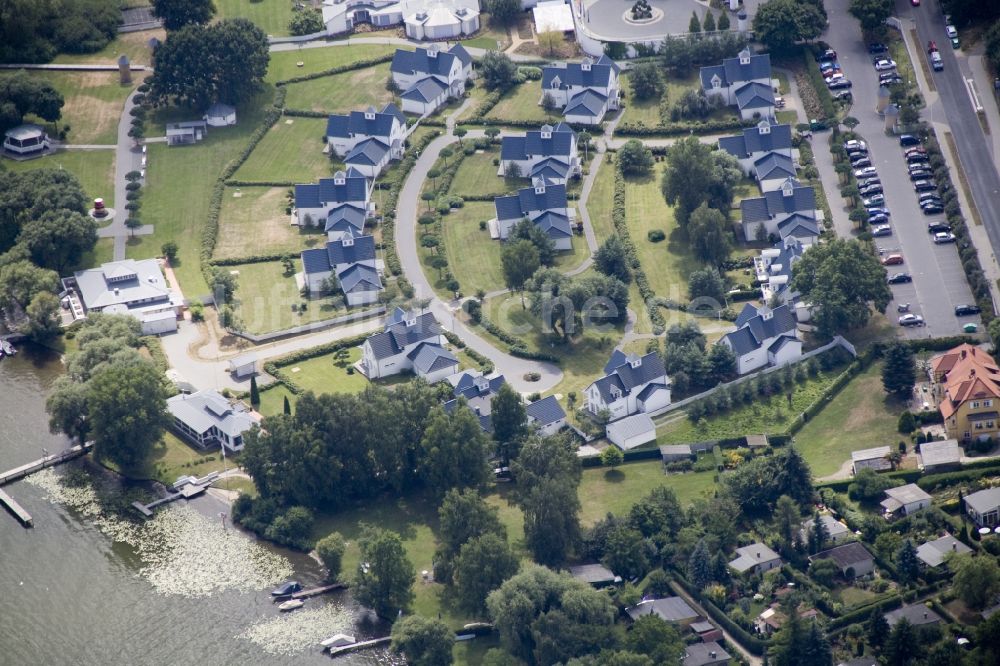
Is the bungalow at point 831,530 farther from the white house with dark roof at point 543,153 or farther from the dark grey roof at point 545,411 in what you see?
the white house with dark roof at point 543,153

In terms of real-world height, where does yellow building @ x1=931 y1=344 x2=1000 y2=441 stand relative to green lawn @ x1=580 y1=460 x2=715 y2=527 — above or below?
below

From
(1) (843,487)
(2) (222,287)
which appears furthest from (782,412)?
(2) (222,287)

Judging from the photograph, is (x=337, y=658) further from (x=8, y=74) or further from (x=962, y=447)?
(x=8, y=74)

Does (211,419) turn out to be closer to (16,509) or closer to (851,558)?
(16,509)

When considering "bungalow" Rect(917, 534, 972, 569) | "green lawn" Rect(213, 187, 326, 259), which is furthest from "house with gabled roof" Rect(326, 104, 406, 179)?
"bungalow" Rect(917, 534, 972, 569)

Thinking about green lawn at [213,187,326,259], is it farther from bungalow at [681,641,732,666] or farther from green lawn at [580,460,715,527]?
bungalow at [681,641,732,666]

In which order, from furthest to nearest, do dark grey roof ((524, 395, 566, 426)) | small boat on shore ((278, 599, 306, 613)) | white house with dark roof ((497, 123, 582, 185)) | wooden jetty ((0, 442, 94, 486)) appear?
white house with dark roof ((497, 123, 582, 185)), wooden jetty ((0, 442, 94, 486)), dark grey roof ((524, 395, 566, 426)), small boat on shore ((278, 599, 306, 613))

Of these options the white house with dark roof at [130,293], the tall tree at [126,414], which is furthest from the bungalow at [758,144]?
the tall tree at [126,414]
